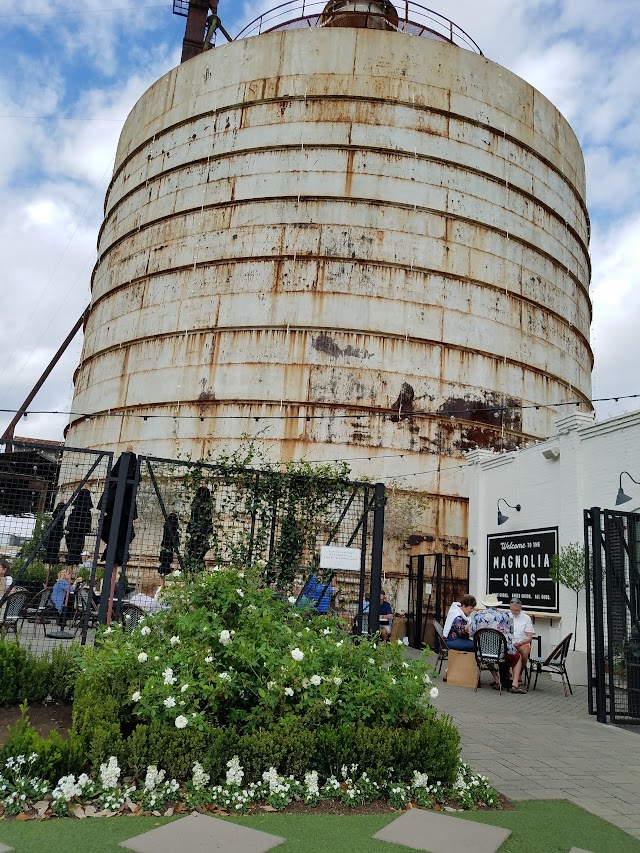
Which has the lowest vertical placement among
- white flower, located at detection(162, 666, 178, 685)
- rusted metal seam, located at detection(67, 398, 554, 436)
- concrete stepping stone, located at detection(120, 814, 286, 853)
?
concrete stepping stone, located at detection(120, 814, 286, 853)

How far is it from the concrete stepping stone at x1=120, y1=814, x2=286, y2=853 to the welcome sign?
11054mm

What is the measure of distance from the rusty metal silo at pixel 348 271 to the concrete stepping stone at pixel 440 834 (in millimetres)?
14497

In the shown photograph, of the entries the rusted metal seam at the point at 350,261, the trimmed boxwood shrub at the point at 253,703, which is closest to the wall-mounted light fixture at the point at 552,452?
the rusted metal seam at the point at 350,261

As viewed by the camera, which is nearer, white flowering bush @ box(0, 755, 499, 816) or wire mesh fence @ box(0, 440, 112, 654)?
white flowering bush @ box(0, 755, 499, 816)

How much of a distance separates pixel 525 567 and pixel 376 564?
7728 mm

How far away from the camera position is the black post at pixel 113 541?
7.05 m

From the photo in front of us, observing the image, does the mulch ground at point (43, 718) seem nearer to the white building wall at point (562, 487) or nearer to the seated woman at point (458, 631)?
the seated woman at point (458, 631)

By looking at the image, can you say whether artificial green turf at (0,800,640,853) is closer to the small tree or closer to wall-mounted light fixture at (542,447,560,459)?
the small tree

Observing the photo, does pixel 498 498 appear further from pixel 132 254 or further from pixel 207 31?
pixel 207 31

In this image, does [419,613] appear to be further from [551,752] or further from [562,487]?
[551,752]

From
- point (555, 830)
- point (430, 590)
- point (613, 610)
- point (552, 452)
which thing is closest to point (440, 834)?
point (555, 830)

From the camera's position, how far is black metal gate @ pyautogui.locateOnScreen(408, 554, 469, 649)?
14.4m

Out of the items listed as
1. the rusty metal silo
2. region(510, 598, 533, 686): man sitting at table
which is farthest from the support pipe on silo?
region(510, 598, 533, 686): man sitting at table

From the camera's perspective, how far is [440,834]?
345cm
